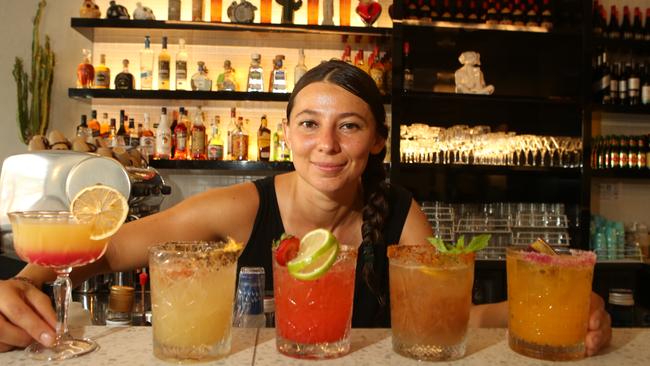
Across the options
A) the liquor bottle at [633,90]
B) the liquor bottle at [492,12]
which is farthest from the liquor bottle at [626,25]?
the liquor bottle at [492,12]

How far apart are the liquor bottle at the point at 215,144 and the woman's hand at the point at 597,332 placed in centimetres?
309

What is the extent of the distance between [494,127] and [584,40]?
78 cm

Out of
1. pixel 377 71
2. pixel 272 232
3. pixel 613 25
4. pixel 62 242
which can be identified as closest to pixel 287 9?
pixel 377 71

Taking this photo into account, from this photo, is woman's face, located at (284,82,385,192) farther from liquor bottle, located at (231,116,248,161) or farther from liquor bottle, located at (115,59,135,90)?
liquor bottle, located at (115,59,135,90)

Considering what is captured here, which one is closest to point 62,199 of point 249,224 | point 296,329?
point 249,224

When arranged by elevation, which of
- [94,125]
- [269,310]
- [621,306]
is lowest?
[621,306]

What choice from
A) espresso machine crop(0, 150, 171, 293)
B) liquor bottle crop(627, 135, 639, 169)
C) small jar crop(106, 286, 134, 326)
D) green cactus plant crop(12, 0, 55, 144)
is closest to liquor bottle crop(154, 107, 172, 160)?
green cactus plant crop(12, 0, 55, 144)

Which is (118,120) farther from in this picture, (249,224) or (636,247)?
(636,247)

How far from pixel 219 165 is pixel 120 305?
6.44 ft

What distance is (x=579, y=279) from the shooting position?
0.84 m

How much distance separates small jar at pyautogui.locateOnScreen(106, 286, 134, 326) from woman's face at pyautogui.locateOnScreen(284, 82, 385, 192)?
2.37 ft

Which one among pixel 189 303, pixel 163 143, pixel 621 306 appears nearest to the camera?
pixel 189 303

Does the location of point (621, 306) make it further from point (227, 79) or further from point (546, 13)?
point (227, 79)

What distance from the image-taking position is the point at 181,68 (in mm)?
3859
